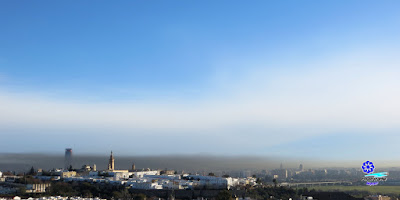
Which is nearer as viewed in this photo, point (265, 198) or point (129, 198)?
point (129, 198)

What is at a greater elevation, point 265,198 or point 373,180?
point 373,180

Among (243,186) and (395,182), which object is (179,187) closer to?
(243,186)

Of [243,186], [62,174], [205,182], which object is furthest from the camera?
[62,174]

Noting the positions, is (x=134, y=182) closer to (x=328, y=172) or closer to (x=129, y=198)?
(x=129, y=198)

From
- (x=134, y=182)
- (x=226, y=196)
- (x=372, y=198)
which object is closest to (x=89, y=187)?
(x=134, y=182)

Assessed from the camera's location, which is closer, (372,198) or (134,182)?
(372,198)

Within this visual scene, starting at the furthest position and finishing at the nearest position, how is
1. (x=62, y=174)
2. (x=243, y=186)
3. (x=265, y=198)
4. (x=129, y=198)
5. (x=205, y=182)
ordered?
(x=62, y=174) → (x=205, y=182) → (x=243, y=186) → (x=265, y=198) → (x=129, y=198)

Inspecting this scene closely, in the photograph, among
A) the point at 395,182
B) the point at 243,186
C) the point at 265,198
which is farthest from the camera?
the point at 395,182

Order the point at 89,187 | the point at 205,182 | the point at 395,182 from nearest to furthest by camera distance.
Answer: the point at 89,187 → the point at 205,182 → the point at 395,182

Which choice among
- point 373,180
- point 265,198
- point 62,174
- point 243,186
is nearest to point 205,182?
point 243,186
